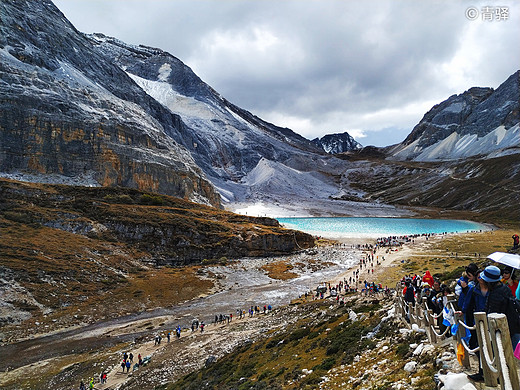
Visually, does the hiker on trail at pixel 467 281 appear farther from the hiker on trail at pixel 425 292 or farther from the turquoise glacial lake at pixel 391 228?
the turquoise glacial lake at pixel 391 228

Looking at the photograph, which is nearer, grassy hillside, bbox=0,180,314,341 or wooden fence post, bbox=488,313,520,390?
wooden fence post, bbox=488,313,520,390

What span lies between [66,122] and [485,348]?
110 m

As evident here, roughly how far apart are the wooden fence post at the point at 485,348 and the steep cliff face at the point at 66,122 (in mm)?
101044

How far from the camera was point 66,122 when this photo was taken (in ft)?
300

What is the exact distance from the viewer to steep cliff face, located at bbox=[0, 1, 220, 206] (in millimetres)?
85000

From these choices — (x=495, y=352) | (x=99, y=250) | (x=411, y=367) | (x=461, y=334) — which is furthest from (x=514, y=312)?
(x=99, y=250)

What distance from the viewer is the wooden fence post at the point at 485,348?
4.79 m

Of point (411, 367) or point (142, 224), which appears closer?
point (411, 367)

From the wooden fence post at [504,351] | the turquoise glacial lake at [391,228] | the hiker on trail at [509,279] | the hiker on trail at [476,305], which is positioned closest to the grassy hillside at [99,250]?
the turquoise glacial lake at [391,228]

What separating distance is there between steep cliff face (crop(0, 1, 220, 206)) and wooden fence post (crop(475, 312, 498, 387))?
101 metres

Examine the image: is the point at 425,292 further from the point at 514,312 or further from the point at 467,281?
the point at 514,312

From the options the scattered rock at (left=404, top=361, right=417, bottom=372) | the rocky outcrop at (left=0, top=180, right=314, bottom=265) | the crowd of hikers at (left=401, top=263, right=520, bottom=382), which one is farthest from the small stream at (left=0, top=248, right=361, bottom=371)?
the crowd of hikers at (left=401, top=263, right=520, bottom=382)

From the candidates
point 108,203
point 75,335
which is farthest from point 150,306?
point 108,203

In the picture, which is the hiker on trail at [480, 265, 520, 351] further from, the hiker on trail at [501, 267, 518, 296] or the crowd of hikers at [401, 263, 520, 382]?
the hiker on trail at [501, 267, 518, 296]
